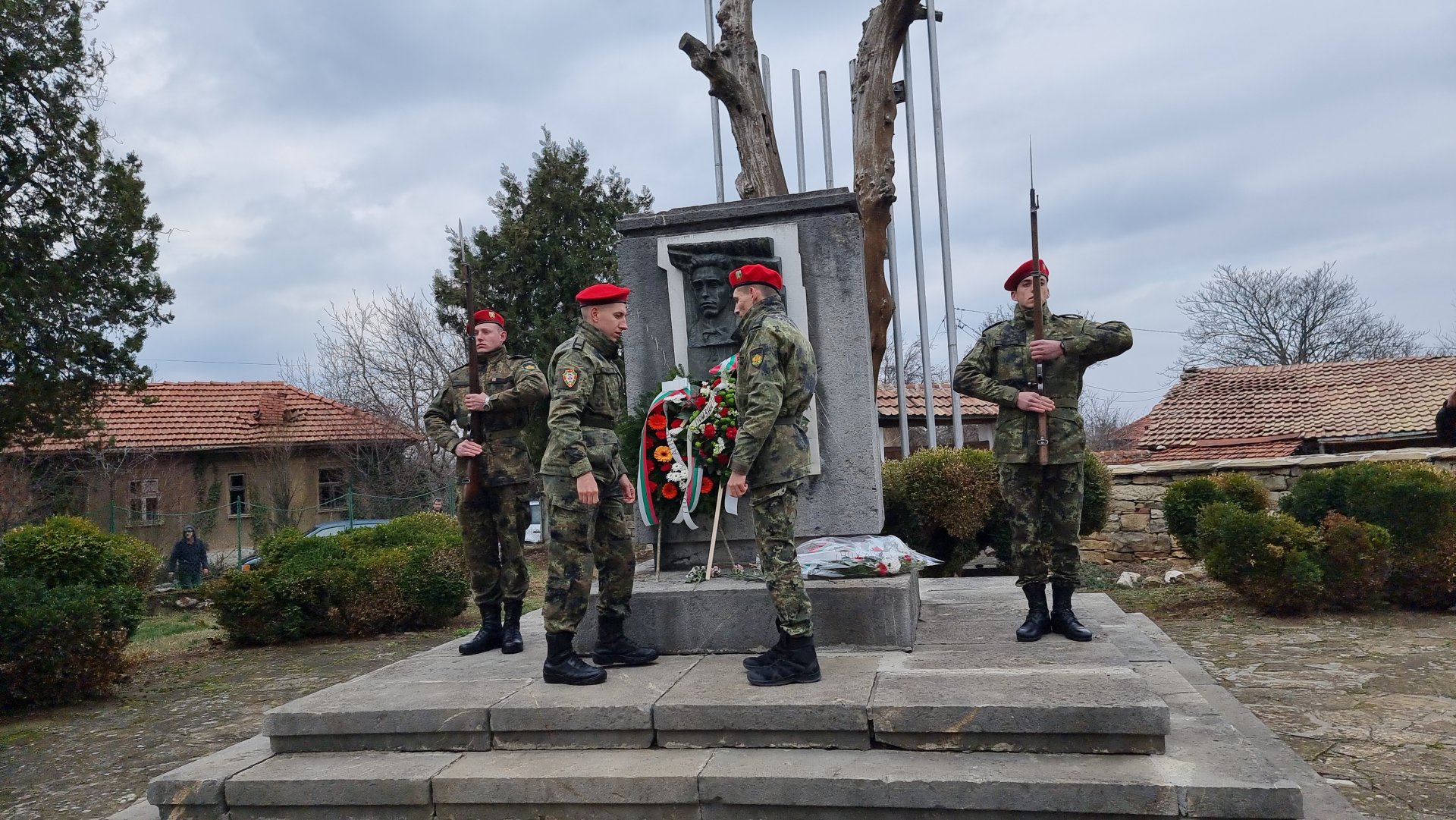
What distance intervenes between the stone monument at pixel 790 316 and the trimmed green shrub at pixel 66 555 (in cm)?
663

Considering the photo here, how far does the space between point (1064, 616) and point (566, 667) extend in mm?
2471

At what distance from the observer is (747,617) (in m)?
5.00

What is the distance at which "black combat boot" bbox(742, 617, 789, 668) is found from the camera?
4246 mm

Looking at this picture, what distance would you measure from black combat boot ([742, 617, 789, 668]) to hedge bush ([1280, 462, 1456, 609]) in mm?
6470

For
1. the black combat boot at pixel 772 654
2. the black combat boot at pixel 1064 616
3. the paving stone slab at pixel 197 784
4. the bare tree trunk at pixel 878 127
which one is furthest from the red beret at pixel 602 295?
the bare tree trunk at pixel 878 127

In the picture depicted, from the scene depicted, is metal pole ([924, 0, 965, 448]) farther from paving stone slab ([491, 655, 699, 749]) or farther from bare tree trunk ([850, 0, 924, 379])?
paving stone slab ([491, 655, 699, 749])

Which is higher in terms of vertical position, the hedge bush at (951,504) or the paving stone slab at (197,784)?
the hedge bush at (951,504)

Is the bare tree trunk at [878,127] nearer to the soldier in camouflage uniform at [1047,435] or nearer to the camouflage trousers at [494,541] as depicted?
the soldier in camouflage uniform at [1047,435]

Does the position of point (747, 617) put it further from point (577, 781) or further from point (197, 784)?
point (197, 784)

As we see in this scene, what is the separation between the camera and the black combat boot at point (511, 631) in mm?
5512

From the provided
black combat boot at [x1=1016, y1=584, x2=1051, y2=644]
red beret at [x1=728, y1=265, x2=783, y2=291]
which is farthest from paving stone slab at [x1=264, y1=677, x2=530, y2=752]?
black combat boot at [x1=1016, y1=584, x2=1051, y2=644]

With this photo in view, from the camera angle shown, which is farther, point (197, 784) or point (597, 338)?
point (597, 338)

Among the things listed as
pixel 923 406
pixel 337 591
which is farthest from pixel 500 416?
pixel 923 406

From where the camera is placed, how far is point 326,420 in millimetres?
26594
